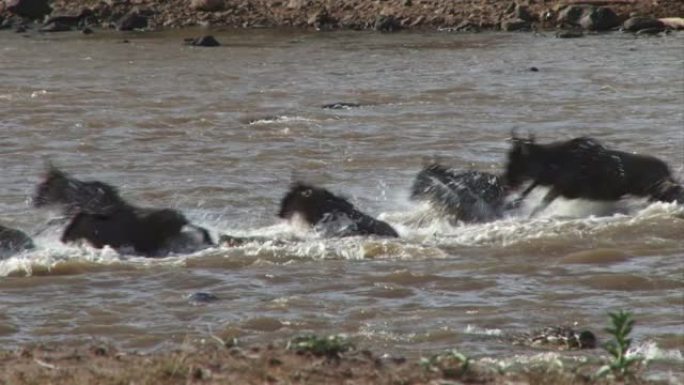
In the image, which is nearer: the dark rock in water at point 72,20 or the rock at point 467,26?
the rock at point 467,26

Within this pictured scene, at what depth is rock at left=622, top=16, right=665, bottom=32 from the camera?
33.1 metres

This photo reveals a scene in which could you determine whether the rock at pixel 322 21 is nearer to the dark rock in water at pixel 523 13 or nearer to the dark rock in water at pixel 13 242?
the dark rock in water at pixel 523 13

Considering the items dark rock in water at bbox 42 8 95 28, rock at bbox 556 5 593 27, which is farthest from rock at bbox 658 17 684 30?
dark rock in water at bbox 42 8 95 28

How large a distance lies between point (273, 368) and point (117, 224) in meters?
5.13

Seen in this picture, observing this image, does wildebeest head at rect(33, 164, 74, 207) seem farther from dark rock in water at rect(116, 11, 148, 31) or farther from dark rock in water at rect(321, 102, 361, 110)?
dark rock in water at rect(116, 11, 148, 31)

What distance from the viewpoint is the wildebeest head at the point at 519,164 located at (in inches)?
525

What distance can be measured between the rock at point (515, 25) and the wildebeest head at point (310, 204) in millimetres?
22100

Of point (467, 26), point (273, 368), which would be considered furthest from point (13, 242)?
point (467, 26)

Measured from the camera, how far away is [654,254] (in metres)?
12.0

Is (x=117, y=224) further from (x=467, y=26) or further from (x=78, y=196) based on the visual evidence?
(x=467, y=26)

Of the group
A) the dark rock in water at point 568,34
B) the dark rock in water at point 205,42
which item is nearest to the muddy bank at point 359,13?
the dark rock in water at point 568,34

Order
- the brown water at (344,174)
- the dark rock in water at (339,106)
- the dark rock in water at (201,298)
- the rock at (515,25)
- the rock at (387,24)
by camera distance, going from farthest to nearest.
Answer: the rock at (387,24)
the rock at (515,25)
the dark rock in water at (339,106)
the dark rock in water at (201,298)
the brown water at (344,174)

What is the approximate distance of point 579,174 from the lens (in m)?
13.5

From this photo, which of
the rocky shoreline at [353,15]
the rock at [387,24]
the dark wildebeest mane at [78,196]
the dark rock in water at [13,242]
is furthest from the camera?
the rock at [387,24]
